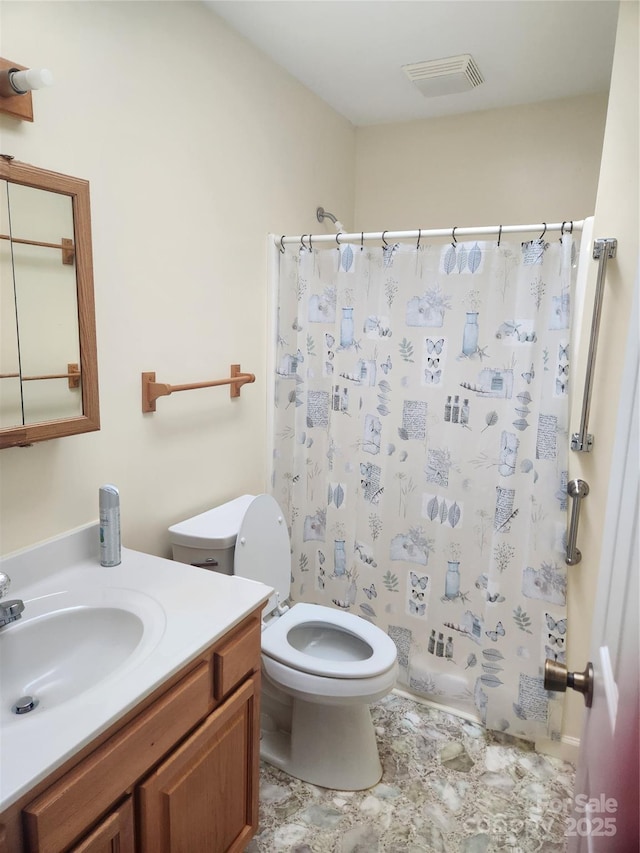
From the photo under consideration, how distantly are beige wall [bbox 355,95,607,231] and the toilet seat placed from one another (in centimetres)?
192

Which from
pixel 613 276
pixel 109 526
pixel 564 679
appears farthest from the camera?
pixel 613 276

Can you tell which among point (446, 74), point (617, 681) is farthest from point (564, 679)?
point (446, 74)

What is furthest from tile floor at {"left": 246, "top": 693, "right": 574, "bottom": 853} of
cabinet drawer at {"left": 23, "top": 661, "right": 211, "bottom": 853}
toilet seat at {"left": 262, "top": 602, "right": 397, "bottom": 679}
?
cabinet drawer at {"left": 23, "top": 661, "right": 211, "bottom": 853}

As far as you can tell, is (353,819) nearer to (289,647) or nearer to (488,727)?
(289,647)

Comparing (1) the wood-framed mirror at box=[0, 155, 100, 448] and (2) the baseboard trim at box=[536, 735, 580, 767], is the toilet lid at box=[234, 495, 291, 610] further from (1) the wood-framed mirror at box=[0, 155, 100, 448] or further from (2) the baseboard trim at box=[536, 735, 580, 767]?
(2) the baseboard trim at box=[536, 735, 580, 767]

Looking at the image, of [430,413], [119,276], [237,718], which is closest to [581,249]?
[430,413]

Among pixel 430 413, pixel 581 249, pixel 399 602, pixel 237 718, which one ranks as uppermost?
pixel 581 249

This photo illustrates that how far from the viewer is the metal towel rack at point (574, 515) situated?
1831 mm

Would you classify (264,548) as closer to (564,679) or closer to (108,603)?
(108,603)

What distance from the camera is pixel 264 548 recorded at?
199cm

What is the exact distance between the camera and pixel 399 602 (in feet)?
7.62

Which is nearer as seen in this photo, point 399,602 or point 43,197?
point 43,197

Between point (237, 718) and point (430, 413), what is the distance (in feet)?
4.08

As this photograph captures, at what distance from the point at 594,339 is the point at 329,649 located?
1.41m
